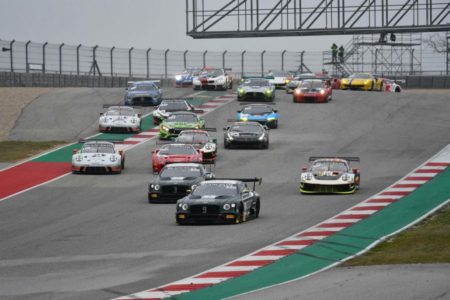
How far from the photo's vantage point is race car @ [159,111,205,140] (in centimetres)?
4791

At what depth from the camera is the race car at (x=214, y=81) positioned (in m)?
66.7

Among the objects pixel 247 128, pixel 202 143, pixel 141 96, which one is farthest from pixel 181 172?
pixel 141 96

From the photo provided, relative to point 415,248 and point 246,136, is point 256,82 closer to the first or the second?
point 246,136

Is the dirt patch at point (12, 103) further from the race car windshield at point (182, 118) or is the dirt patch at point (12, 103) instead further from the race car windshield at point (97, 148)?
the race car windshield at point (97, 148)

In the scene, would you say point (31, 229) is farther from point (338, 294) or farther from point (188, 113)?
point (188, 113)

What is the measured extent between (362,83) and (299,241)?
4323 cm

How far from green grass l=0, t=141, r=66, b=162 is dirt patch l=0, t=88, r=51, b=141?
84.7 inches

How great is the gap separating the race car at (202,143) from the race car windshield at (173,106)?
379 inches

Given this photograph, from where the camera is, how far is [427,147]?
46250 millimetres

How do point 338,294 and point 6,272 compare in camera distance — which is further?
point 6,272

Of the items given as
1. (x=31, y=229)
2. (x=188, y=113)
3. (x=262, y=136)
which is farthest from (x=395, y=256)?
(x=188, y=113)

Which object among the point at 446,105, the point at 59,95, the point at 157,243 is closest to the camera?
the point at 157,243

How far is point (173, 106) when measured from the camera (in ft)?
173

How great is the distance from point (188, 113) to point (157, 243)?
24.2 meters
